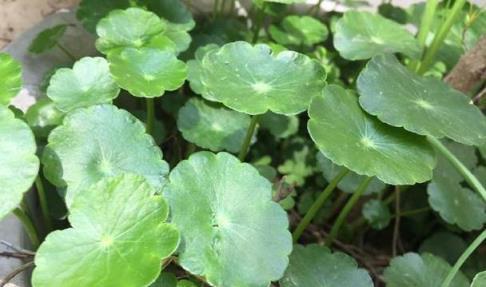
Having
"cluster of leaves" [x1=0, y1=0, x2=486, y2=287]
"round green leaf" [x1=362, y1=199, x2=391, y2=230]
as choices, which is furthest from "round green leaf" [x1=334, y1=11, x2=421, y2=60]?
"round green leaf" [x1=362, y1=199, x2=391, y2=230]

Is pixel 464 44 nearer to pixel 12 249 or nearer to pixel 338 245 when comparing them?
pixel 338 245

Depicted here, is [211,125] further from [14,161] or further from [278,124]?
[14,161]

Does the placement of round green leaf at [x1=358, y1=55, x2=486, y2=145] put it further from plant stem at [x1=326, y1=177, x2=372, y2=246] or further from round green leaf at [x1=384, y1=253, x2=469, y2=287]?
round green leaf at [x1=384, y1=253, x2=469, y2=287]

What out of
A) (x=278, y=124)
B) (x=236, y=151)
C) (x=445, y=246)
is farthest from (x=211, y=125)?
(x=445, y=246)

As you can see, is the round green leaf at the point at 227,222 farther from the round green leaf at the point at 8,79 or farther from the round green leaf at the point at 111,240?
the round green leaf at the point at 8,79

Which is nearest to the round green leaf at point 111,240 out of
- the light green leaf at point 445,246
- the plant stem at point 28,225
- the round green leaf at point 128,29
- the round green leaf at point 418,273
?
the plant stem at point 28,225

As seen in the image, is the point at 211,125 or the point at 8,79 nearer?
the point at 8,79

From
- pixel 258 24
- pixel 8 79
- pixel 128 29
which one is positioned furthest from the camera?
pixel 258 24
